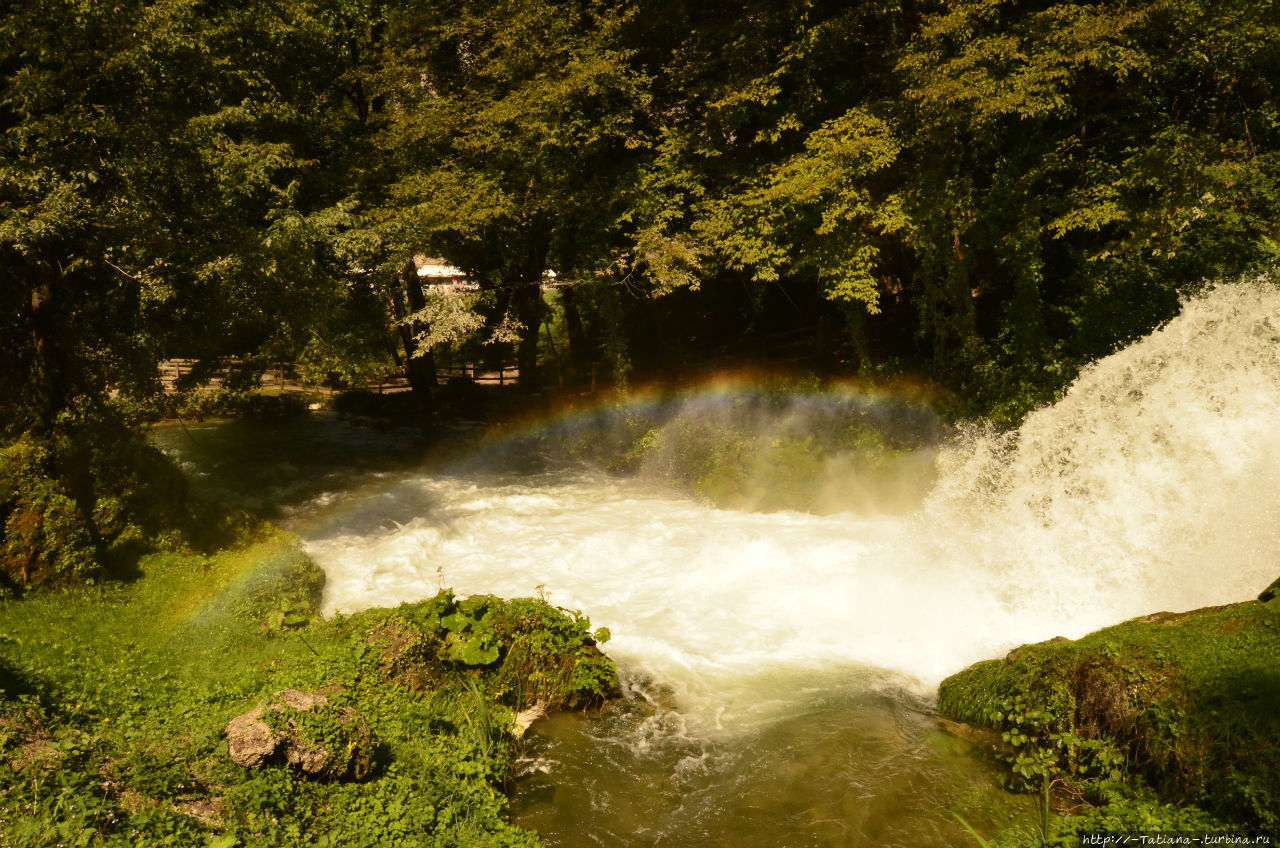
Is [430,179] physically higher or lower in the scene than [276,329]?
higher

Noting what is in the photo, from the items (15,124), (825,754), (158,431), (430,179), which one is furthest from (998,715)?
(158,431)

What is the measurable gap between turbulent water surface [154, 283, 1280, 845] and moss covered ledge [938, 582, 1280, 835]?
2.62 feet

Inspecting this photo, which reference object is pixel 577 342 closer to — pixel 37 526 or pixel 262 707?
pixel 37 526

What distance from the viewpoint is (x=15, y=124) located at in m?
11.2

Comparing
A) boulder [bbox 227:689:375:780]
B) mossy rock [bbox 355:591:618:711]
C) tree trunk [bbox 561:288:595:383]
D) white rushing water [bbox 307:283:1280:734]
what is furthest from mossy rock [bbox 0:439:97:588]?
tree trunk [bbox 561:288:595:383]

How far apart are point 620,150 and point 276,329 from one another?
1083 centimetres

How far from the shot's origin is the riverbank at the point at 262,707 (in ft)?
18.6

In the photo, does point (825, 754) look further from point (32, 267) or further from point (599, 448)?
point (599, 448)

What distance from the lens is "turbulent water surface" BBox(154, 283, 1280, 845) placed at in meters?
7.53

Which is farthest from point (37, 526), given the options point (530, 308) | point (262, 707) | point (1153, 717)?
point (530, 308)

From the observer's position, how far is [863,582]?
470 inches

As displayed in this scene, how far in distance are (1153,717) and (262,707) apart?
7899 mm

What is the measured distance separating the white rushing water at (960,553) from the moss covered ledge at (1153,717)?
1.66 meters

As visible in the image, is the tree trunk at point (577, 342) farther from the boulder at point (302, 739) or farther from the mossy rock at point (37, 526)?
the boulder at point (302, 739)
